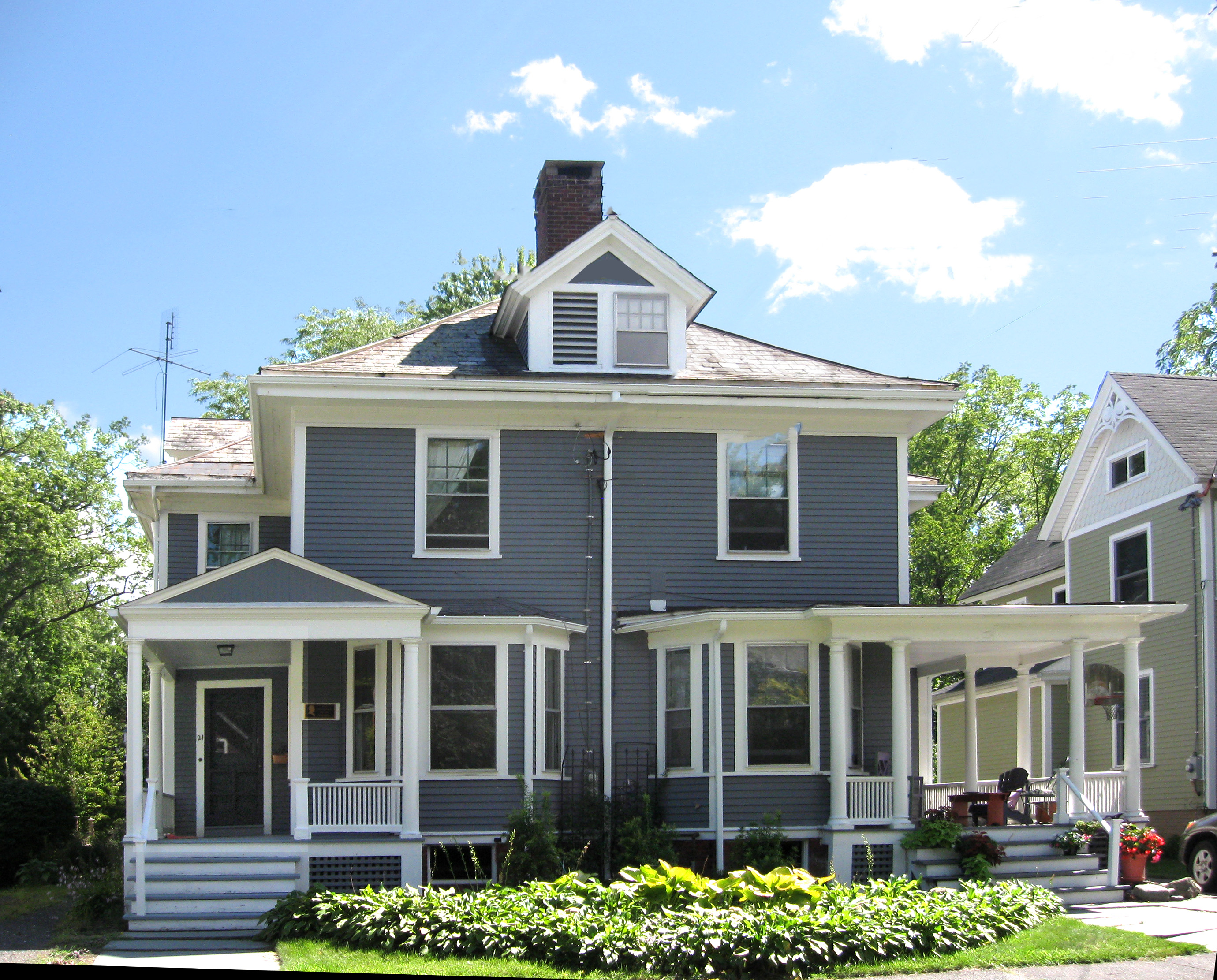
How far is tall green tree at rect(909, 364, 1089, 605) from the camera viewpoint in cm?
3694

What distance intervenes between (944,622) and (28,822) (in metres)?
13.5

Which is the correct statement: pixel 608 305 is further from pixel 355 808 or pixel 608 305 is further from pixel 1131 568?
pixel 1131 568

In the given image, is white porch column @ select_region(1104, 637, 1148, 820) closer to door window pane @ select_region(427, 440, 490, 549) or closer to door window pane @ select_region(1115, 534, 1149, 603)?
door window pane @ select_region(1115, 534, 1149, 603)

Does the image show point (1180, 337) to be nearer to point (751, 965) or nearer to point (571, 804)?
point (571, 804)

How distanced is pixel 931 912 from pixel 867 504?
20.4ft

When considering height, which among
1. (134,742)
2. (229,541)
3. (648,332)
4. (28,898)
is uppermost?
(648,332)

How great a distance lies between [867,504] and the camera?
54.3 feet

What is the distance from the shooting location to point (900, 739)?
14688 millimetres

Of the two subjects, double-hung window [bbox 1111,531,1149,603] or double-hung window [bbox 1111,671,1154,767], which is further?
double-hung window [bbox 1111,531,1149,603]

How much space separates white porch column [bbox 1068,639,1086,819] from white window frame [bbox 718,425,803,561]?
338cm

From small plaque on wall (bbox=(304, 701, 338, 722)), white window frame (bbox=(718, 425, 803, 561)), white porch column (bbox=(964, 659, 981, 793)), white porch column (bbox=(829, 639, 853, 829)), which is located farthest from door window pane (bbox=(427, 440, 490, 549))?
white porch column (bbox=(964, 659, 981, 793))

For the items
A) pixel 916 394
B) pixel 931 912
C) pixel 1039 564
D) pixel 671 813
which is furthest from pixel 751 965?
pixel 1039 564

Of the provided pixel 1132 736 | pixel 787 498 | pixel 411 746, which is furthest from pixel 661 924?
pixel 1132 736

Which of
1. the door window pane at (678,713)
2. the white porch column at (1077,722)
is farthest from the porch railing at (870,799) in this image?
the white porch column at (1077,722)
